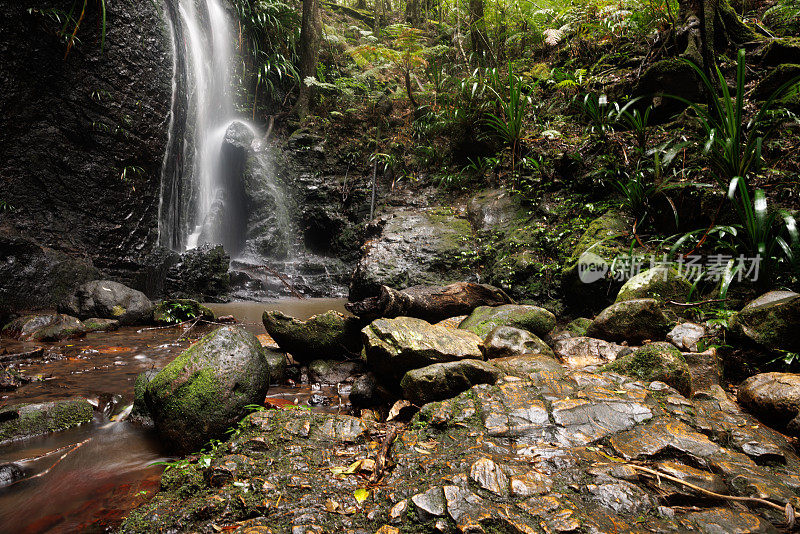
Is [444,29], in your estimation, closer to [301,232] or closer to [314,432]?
[301,232]

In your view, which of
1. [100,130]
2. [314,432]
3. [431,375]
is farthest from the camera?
[100,130]

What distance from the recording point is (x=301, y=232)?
9516mm

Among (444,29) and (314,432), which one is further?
(444,29)

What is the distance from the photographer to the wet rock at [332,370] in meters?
3.21

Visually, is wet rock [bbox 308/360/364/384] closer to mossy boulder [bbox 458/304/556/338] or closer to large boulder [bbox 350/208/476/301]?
mossy boulder [bbox 458/304/556/338]

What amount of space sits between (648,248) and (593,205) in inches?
42.1

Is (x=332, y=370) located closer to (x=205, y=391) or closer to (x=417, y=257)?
(x=205, y=391)

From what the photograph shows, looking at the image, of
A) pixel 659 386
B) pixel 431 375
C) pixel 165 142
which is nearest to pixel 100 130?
pixel 165 142

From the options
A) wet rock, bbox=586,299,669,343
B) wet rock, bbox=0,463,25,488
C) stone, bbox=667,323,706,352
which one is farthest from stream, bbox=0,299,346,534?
stone, bbox=667,323,706,352

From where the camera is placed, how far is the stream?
1.56 meters

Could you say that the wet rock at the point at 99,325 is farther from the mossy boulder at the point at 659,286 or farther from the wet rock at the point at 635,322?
the mossy boulder at the point at 659,286

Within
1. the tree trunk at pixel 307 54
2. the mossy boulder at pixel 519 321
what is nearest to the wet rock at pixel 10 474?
the mossy boulder at pixel 519 321

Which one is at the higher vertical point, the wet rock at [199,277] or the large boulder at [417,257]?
the large boulder at [417,257]

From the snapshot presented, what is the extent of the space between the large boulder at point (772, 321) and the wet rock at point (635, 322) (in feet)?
1.41
